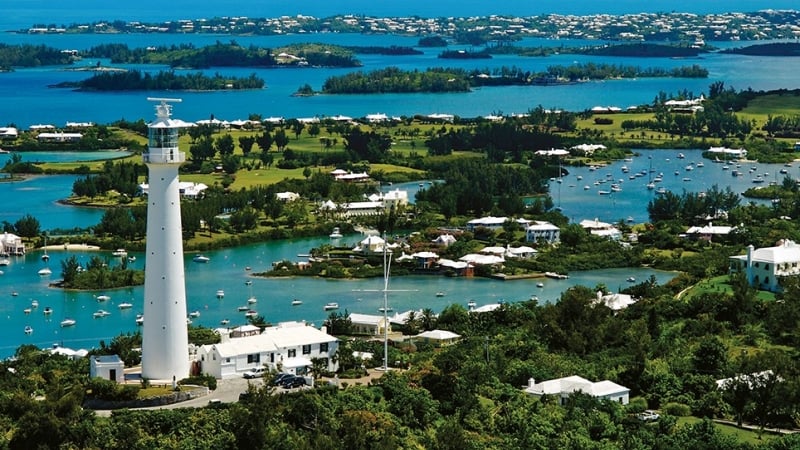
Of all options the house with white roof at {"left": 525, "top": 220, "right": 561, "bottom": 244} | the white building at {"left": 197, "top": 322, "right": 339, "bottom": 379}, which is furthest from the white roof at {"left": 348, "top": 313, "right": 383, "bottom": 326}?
the house with white roof at {"left": 525, "top": 220, "right": 561, "bottom": 244}

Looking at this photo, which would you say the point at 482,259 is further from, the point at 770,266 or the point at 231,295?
the point at 770,266

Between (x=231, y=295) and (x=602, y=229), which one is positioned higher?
(x=231, y=295)

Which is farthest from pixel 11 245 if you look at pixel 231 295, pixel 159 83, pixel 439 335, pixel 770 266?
pixel 159 83

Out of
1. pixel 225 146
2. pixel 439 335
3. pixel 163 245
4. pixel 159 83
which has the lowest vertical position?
pixel 159 83

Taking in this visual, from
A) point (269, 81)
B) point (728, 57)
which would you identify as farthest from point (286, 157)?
point (728, 57)

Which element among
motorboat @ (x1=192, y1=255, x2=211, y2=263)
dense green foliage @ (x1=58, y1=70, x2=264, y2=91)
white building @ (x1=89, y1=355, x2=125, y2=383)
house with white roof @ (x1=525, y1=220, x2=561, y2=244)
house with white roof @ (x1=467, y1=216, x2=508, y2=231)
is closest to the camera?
white building @ (x1=89, y1=355, x2=125, y2=383)

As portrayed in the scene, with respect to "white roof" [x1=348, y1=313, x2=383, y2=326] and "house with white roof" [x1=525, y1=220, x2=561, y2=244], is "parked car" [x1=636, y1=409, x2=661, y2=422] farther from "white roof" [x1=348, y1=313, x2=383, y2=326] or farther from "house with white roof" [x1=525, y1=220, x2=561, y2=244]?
"house with white roof" [x1=525, y1=220, x2=561, y2=244]

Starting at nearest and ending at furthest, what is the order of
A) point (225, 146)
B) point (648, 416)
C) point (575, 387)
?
point (648, 416), point (575, 387), point (225, 146)
